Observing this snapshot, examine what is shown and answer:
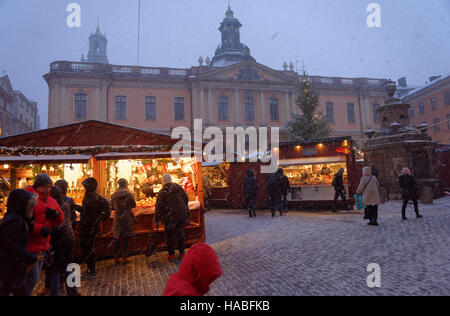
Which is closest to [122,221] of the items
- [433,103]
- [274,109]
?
[274,109]

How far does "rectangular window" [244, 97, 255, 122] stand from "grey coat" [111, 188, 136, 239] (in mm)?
26433

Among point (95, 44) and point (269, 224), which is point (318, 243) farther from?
point (95, 44)

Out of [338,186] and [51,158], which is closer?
[51,158]

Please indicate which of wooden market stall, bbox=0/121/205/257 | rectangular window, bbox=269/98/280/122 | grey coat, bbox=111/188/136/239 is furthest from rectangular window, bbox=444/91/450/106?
grey coat, bbox=111/188/136/239

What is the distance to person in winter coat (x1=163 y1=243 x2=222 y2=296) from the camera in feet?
5.50

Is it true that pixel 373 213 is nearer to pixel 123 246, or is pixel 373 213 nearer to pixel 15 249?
pixel 123 246

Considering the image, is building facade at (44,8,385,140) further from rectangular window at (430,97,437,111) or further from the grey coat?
the grey coat

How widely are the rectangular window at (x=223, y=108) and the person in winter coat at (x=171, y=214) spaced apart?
25.2m

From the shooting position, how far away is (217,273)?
5.56 ft

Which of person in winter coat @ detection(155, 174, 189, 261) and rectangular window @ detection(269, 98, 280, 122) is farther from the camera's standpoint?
rectangular window @ detection(269, 98, 280, 122)

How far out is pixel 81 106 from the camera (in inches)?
1093

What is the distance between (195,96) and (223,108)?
3280 mm

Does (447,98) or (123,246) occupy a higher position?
(447,98)
